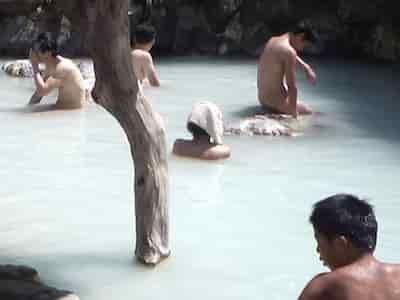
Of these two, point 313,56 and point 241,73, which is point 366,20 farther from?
point 241,73

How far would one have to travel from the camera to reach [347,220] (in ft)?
10.8

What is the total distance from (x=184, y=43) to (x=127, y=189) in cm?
815

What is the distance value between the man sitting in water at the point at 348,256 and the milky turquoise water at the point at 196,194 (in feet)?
7.88

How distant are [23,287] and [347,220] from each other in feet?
7.90

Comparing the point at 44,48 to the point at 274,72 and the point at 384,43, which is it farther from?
the point at 384,43

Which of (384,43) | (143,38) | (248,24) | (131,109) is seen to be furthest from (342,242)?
(248,24)

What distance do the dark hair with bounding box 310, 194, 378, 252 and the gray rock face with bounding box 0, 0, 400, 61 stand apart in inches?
474

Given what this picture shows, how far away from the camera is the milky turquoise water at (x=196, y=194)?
598 cm

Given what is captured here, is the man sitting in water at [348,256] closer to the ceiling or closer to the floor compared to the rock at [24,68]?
closer to the ceiling

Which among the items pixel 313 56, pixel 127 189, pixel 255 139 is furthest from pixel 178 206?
pixel 313 56

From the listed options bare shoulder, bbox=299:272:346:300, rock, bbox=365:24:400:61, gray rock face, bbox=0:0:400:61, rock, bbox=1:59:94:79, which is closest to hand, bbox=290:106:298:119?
rock, bbox=1:59:94:79

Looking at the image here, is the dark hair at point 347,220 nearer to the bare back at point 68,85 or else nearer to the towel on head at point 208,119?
the towel on head at point 208,119

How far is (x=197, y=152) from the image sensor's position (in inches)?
339

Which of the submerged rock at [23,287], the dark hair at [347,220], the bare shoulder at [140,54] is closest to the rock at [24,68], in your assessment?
the bare shoulder at [140,54]
